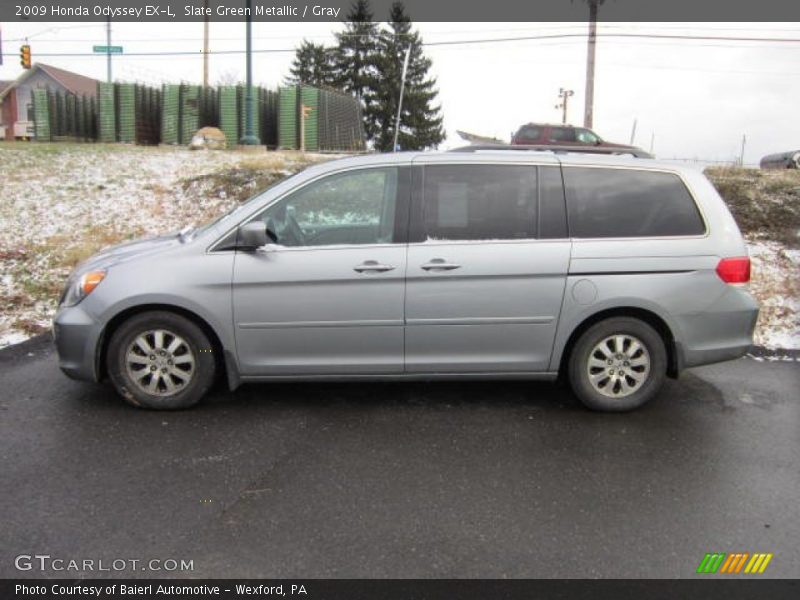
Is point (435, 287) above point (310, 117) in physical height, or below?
below

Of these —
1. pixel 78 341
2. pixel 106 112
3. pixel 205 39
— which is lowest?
pixel 78 341

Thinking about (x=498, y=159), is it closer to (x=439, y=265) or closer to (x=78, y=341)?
(x=439, y=265)

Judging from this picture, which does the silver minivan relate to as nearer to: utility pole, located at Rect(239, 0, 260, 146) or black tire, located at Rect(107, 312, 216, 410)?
black tire, located at Rect(107, 312, 216, 410)

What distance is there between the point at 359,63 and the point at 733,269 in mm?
55991

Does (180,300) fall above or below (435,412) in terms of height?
above

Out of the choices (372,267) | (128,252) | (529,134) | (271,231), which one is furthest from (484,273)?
(529,134)

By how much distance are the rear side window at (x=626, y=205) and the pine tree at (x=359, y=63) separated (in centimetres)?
5326

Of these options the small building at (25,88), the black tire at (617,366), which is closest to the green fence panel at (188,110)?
the black tire at (617,366)

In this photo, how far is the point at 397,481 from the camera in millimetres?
3504

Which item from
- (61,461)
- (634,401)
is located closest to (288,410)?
(61,461)

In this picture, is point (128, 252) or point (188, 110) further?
point (188, 110)

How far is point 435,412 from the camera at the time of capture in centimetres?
451
